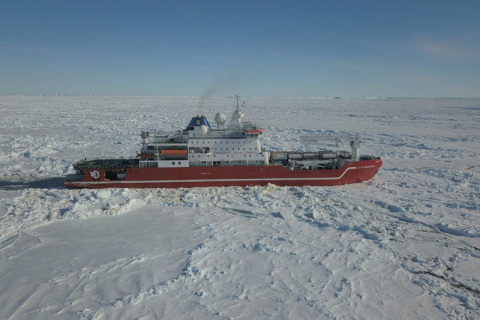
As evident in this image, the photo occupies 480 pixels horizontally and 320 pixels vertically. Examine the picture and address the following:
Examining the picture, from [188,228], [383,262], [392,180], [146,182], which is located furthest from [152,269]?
[392,180]

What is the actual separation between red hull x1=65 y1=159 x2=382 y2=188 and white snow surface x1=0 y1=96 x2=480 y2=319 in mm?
561

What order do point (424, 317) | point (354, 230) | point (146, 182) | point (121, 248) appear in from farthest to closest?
1. point (146, 182)
2. point (354, 230)
3. point (121, 248)
4. point (424, 317)

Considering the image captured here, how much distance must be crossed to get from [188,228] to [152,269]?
8.47 ft

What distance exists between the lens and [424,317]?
611 cm

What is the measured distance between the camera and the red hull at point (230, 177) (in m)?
14.4

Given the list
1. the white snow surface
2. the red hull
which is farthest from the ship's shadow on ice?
the red hull

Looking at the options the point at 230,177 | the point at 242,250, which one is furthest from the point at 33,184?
the point at 242,250

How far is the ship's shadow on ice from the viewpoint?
13.8 m

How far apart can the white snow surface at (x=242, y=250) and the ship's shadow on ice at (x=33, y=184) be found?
13 centimetres

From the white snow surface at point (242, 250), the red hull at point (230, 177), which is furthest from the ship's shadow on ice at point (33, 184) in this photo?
the red hull at point (230, 177)

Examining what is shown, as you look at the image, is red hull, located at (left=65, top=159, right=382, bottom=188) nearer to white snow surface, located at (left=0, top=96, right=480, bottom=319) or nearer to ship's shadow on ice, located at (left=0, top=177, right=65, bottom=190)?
white snow surface, located at (left=0, top=96, right=480, bottom=319)

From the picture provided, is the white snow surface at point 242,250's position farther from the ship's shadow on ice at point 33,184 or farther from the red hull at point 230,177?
the red hull at point 230,177

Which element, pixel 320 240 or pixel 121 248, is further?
pixel 320 240

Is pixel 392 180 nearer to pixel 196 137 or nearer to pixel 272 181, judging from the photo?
pixel 272 181
